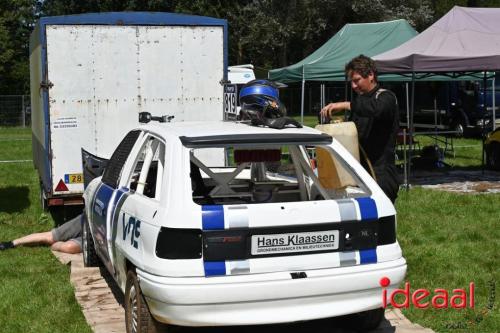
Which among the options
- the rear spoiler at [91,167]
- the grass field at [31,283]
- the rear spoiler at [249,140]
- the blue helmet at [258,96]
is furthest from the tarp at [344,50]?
the rear spoiler at [249,140]

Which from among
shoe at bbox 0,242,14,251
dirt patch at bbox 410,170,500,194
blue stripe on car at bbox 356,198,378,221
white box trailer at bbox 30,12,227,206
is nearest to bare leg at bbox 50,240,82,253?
shoe at bbox 0,242,14,251

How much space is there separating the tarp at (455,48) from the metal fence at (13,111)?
860 inches

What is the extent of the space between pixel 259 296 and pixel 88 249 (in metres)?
3.38

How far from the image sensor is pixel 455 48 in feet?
42.1

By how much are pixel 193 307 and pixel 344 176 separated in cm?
168

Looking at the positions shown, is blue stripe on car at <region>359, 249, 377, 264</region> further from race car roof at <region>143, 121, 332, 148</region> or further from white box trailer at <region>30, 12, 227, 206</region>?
white box trailer at <region>30, 12, 227, 206</region>

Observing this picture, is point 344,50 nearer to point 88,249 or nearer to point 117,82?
point 117,82

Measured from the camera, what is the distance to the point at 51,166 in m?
8.97

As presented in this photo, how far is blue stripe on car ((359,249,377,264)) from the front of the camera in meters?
4.37

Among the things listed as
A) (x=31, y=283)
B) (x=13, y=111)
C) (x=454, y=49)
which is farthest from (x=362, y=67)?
(x=13, y=111)

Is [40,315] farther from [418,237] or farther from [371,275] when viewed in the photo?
[418,237]

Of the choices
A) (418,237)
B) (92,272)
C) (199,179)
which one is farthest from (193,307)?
(418,237)

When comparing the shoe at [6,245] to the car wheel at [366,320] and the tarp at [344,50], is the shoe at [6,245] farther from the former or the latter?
the tarp at [344,50]

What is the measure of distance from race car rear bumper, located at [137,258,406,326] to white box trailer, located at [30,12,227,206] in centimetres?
500
